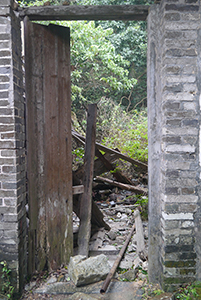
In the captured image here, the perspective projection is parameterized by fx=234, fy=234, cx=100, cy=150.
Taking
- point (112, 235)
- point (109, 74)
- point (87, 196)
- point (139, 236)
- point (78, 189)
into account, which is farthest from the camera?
point (109, 74)

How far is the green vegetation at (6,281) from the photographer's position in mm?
2447

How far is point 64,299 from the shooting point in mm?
2486

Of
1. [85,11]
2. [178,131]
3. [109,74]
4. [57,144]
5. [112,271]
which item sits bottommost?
[112,271]

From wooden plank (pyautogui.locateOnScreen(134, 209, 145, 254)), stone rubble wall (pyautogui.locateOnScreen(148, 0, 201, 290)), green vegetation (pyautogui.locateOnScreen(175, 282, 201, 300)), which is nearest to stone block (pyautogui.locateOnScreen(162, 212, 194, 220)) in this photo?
stone rubble wall (pyautogui.locateOnScreen(148, 0, 201, 290))

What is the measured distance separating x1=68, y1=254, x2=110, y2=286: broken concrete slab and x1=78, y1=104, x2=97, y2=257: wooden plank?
0.41m

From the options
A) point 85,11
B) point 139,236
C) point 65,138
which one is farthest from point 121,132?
point 85,11

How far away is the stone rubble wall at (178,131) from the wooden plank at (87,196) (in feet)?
3.54

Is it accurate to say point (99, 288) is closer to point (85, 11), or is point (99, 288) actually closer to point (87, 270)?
point (87, 270)

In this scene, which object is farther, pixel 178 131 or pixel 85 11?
pixel 85 11

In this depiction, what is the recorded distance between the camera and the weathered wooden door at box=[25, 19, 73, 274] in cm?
272

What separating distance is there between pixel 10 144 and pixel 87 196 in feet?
4.39

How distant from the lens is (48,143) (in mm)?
2795

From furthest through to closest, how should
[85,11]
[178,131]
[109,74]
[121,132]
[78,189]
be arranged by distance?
1. [109,74]
2. [121,132]
3. [78,189]
4. [85,11]
5. [178,131]

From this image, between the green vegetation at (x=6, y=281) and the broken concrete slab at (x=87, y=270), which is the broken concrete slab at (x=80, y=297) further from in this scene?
the green vegetation at (x=6, y=281)
